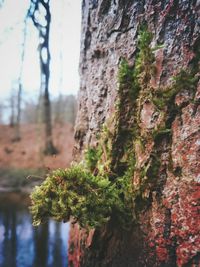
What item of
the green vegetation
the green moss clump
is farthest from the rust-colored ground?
the green moss clump

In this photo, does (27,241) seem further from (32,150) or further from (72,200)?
(32,150)

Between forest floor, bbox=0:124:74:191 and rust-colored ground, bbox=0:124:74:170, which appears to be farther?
rust-colored ground, bbox=0:124:74:170

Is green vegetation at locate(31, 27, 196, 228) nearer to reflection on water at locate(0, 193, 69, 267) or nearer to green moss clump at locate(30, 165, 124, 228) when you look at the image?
green moss clump at locate(30, 165, 124, 228)

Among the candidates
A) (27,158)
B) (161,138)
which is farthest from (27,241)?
(27,158)

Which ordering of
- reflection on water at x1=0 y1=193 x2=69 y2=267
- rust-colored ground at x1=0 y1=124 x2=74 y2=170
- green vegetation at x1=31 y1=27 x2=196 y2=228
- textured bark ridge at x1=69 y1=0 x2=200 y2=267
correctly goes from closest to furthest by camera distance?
textured bark ridge at x1=69 y1=0 x2=200 y2=267, green vegetation at x1=31 y1=27 x2=196 y2=228, reflection on water at x1=0 y1=193 x2=69 y2=267, rust-colored ground at x1=0 y1=124 x2=74 y2=170

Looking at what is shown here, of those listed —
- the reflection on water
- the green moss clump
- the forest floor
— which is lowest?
the reflection on water

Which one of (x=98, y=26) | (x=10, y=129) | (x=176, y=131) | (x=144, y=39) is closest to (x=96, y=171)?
(x=176, y=131)
